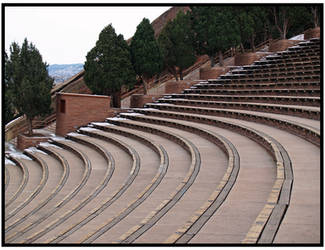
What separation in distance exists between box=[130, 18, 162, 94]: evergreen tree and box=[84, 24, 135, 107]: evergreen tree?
0.55 metres

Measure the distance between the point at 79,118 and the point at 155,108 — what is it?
3301 millimetres

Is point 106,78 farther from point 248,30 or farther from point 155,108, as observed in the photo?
point 248,30

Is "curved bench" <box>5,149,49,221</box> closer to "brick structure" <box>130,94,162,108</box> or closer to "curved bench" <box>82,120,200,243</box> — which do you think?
"curved bench" <box>82,120,200,243</box>

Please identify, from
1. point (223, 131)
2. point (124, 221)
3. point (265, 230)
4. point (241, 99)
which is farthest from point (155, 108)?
point (265, 230)

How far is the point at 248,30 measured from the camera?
23.7 meters

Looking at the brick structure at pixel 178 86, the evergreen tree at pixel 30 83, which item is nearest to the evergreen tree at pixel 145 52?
the brick structure at pixel 178 86

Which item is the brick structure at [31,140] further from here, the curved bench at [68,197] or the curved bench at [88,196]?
the curved bench at [68,197]

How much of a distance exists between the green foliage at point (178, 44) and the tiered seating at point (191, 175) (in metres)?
5.11

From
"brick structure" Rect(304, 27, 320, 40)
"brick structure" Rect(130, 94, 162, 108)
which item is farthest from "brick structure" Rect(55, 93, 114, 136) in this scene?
"brick structure" Rect(304, 27, 320, 40)

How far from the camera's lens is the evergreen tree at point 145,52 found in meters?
21.7

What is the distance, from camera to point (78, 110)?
18953 millimetres

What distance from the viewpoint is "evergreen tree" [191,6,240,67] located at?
22.6 m

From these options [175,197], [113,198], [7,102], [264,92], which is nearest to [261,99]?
[264,92]

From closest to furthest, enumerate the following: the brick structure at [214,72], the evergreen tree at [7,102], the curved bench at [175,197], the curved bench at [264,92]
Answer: the curved bench at [175,197]
the curved bench at [264,92]
the evergreen tree at [7,102]
the brick structure at [214,72]
